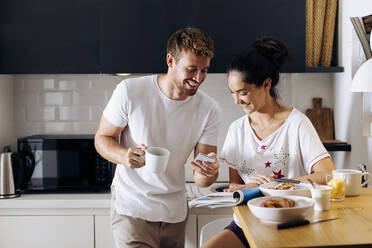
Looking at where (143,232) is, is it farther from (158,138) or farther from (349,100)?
(349,100)

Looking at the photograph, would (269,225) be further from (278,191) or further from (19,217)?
(19,217)

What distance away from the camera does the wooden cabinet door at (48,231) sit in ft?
9.17

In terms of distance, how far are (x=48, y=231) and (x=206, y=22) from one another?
1.60 m

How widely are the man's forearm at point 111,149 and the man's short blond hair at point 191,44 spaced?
510mm

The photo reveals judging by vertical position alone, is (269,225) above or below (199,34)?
below

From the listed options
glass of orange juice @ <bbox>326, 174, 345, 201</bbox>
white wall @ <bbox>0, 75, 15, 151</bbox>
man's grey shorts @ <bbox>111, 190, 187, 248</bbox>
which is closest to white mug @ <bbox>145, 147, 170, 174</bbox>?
man's grey shorts @ <bbox>111, 190, 187, 248</bbox>

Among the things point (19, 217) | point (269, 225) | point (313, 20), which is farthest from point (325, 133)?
point (19, 217)

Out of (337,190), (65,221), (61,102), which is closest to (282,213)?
(337,190)

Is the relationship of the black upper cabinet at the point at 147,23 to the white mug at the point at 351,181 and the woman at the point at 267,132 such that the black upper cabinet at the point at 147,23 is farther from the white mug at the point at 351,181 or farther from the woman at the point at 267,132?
the white mug at the point at 351,181

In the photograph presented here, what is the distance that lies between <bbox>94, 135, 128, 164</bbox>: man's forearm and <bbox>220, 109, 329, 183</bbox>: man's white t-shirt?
1.87 feet

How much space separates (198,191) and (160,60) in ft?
2.79

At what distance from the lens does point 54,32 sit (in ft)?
9.78

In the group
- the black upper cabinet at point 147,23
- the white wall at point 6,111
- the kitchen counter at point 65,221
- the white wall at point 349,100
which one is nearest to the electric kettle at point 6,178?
the kitchen counter at point 65,221

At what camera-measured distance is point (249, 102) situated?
7.25 ft
